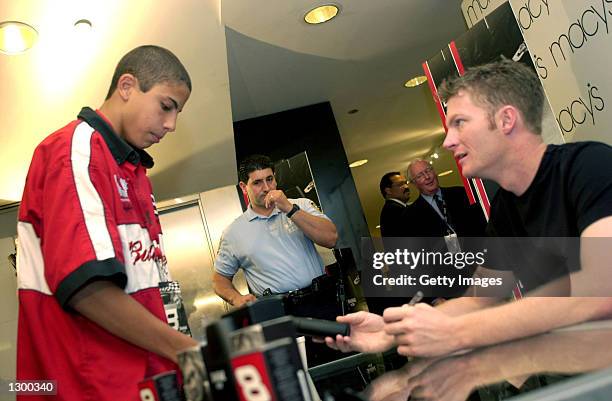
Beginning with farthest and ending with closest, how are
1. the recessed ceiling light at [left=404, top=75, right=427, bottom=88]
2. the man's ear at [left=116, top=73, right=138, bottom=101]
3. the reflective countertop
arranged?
the recessed ceiling light at [left=404, top=75, right=427, bottom=88], the man's ear at [left=116, top=73, right=138, bottom=101], the reflective countertop

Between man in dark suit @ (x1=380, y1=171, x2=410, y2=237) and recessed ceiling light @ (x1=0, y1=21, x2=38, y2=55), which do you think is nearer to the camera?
recessed ceiling light @ (x1=0, y1=21, x2=38, y2=55)

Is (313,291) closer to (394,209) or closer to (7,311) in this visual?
(394,209)

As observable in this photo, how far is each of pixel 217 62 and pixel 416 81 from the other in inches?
82.9

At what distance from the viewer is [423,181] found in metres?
3.01

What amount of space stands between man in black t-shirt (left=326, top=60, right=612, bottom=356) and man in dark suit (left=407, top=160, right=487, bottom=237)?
1115 millimetres

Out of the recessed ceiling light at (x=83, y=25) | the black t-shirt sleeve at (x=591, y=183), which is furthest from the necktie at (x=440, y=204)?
the recessed ceiling light at (x=83, y=25)

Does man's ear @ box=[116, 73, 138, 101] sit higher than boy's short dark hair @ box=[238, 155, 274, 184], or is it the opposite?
boy's short dark hair @ box=[238, 155, 274, 184]

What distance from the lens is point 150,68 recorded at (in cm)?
116

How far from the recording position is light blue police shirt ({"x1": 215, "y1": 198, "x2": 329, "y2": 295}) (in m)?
2.53

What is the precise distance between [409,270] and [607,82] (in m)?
1.24

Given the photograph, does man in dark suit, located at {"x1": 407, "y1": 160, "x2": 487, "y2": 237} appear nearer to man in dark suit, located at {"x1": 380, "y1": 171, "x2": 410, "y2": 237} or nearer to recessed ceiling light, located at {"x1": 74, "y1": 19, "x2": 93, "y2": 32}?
man in dark suit, located at {"x1": 380, "y1": 171, "x2": 410, "y2": 237}

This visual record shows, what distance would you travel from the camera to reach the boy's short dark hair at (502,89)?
1335 mm

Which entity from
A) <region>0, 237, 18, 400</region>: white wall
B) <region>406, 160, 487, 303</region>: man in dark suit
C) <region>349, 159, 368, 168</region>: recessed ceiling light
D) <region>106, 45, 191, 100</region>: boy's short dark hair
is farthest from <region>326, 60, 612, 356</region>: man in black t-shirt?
<region>349, 159, 368, 168</region>: recessed ceiling light

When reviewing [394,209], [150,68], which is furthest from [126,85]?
[394,209]
